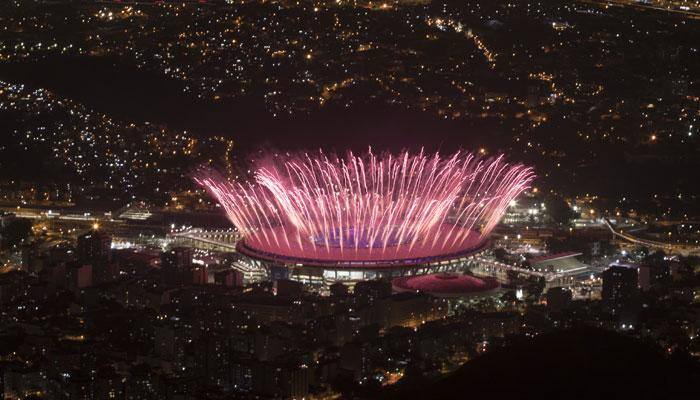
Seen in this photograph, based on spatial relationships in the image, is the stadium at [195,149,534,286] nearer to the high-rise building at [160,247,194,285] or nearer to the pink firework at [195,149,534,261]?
the pink firework at [195,149,534,261]

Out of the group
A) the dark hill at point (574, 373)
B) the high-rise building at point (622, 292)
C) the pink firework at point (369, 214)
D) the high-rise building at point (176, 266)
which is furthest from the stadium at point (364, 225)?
the dark hill at point (574, 373)

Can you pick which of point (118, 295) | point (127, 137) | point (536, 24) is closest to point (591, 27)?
point (536, 24)

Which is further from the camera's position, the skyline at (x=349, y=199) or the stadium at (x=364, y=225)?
the stadium at (x=364, y=225)

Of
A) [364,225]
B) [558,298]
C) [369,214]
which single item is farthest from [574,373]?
[369,214]

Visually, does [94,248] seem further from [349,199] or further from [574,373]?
[574,373]

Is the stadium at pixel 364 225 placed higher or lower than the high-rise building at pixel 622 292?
higher

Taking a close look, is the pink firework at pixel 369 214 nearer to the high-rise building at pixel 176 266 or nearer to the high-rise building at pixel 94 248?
the high-rise building at pixel 176 266
